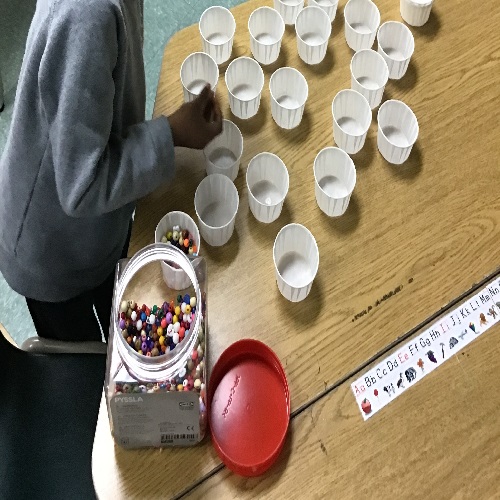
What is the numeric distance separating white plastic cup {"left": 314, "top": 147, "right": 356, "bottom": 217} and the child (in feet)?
0.53

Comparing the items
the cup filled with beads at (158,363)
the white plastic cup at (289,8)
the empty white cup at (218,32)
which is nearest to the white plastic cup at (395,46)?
the white plastic cup at (289,8)

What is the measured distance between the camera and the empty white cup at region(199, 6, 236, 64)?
3.17 ft

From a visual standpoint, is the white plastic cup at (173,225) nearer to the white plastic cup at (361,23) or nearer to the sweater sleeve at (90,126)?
the sweater sleeve at (90,126)

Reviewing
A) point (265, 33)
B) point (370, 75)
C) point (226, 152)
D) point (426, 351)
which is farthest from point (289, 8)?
point (426, 351)

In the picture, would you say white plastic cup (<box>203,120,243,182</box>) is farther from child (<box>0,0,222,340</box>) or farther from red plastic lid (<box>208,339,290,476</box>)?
red plastic lid (<box>208,339,290,476</box>)

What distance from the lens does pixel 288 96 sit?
982 mm

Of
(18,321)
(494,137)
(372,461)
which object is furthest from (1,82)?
(372,461)

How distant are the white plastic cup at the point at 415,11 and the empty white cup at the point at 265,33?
0.21 meters

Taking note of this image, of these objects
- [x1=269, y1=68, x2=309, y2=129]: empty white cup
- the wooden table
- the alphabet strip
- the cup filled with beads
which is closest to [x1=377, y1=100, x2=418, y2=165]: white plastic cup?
the wooden table

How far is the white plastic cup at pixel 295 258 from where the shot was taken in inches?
31.5

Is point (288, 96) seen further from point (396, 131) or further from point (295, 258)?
point (295, 258)

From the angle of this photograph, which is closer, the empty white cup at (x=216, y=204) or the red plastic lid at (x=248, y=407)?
the red plastic lid at (x=248, y=407)

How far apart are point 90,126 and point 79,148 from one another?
0.03 metres

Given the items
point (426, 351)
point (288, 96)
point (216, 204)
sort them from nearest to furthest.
Result: 1. point (426, 351)
2. point (216, 204)
3. point (288, 96)
